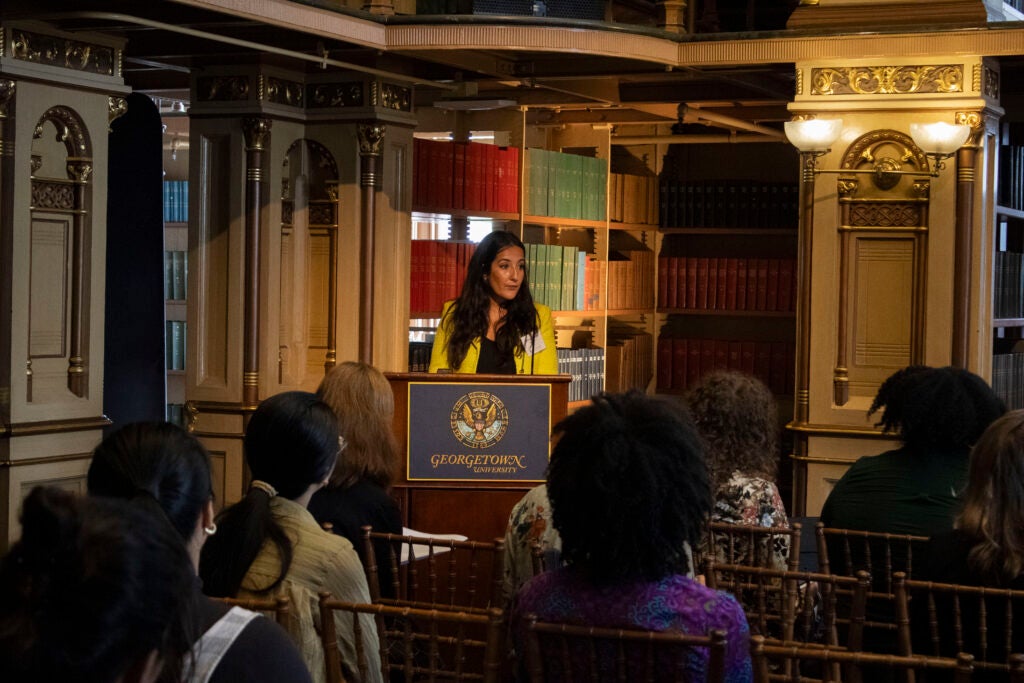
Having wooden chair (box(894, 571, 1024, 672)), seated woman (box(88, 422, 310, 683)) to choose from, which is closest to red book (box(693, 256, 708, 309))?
wooden chair (box(894, 571, 1024, 672))

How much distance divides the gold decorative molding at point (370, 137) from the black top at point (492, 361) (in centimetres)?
133

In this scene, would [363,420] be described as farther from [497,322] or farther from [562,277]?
[562,277]

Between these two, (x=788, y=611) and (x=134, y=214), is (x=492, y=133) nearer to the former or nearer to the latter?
(x=134, y=214)

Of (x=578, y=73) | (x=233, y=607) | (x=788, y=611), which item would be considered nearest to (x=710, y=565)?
(x=788, y=611)

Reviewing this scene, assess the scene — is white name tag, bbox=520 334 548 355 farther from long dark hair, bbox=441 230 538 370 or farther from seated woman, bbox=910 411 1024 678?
seated woman, bbox=910 411 1024 678

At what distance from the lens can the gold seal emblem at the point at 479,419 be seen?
4.55 m

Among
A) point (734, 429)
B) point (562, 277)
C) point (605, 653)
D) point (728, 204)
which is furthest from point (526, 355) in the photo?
point (728, 204)

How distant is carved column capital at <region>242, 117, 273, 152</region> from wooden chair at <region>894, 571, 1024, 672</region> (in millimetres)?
3813

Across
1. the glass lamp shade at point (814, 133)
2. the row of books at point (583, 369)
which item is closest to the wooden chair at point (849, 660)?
the glass lamp shade at point (814, 133)

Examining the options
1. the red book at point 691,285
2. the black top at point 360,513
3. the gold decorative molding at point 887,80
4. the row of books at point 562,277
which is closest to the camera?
the black top at point 360,513

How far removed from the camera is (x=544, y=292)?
6891mm

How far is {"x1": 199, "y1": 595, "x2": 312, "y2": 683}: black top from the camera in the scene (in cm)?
153

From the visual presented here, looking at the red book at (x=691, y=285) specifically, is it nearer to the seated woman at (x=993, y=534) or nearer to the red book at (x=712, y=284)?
the red book at (x=712, y=284)

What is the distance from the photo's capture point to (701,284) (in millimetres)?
8055
